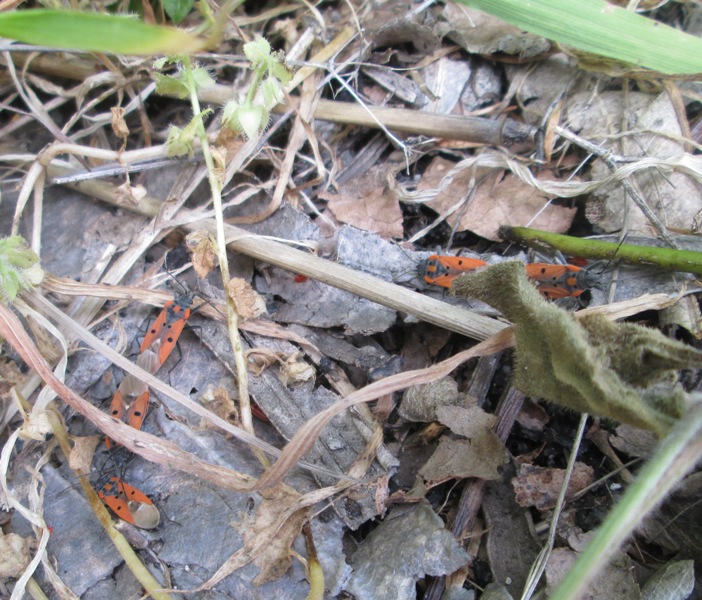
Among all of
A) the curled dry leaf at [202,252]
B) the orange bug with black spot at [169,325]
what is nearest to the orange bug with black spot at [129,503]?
the orange bug with black spot at [169,325]

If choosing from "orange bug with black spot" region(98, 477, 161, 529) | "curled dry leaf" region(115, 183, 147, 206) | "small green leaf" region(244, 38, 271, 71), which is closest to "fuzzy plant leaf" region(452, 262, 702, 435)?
"small green leaf" region(244, 38, 271, 71)

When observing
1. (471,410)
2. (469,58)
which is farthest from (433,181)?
(471,410)

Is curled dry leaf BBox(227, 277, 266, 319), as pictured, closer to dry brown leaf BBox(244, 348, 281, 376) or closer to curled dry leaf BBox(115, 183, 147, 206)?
dry brown leaf BBox(244, 348, 281, 376)

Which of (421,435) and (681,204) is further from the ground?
(681,204)

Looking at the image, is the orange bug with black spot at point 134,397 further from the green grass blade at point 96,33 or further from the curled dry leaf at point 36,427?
the green grass blade at point 96,33

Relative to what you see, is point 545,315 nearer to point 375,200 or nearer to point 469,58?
point 375,200

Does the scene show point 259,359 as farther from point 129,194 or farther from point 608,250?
point 608,250
